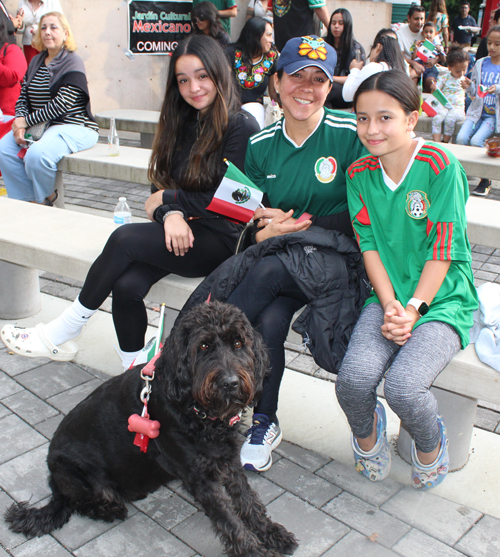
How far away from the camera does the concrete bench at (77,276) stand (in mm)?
2545

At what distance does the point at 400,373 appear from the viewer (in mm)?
2398

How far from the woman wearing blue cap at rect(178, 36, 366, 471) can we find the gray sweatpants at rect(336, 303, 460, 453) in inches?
6.9

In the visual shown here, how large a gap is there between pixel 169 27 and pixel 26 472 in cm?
1005

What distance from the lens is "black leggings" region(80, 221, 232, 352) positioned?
3.14 meters

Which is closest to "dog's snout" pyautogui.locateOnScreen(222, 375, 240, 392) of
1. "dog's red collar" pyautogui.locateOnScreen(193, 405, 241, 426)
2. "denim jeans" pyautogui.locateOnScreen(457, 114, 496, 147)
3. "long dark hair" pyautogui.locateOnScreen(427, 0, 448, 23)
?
"dog's red collar" pyautogui.locateOnScreen(193, 405, 241, 426)

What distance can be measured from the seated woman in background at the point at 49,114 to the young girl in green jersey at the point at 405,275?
3627mm

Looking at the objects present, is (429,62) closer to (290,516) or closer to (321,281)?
(321,281)

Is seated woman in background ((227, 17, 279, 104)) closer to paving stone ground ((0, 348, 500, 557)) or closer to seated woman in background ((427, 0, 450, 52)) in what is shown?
paving stone ground ((0, 348, 500, 557))

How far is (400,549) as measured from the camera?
2.44m

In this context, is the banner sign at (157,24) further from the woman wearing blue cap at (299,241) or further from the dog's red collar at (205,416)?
the dog's red collar at (205,416)

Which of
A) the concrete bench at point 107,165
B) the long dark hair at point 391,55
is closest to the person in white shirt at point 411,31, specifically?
the long dark hair at point 391,55

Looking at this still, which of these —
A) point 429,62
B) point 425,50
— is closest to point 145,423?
point 425,50

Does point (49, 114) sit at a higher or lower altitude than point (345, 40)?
lower

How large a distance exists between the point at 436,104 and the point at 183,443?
7.33 m
